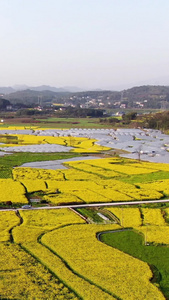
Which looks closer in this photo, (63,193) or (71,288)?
(71,288)

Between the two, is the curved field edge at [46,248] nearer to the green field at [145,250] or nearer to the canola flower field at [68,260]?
the canola flower field at [68,260]

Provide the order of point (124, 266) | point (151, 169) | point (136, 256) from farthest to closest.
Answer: point (151, 169), point (136, 256), point (124, 266)

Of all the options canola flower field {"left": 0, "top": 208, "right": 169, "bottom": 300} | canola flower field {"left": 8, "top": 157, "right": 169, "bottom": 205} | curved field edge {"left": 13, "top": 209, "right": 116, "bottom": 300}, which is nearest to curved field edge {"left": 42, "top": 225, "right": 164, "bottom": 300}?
canola flower field {"left": 0, "top": 208, "right": 169, "bottom": 300}

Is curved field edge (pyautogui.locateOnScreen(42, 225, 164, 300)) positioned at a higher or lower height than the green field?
higher

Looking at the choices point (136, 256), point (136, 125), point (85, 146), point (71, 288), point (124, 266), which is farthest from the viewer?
point (136, 125)

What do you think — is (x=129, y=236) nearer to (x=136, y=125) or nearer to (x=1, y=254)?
(x=1, y=254)

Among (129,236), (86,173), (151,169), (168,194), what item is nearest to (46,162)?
(86,173)

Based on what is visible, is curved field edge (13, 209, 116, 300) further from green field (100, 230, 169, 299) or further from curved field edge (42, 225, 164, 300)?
green field (100, 230, 169, 299)

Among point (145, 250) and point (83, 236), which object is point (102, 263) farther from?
point (83, 236)

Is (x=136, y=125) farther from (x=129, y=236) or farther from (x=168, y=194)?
(x=129, y=236)
